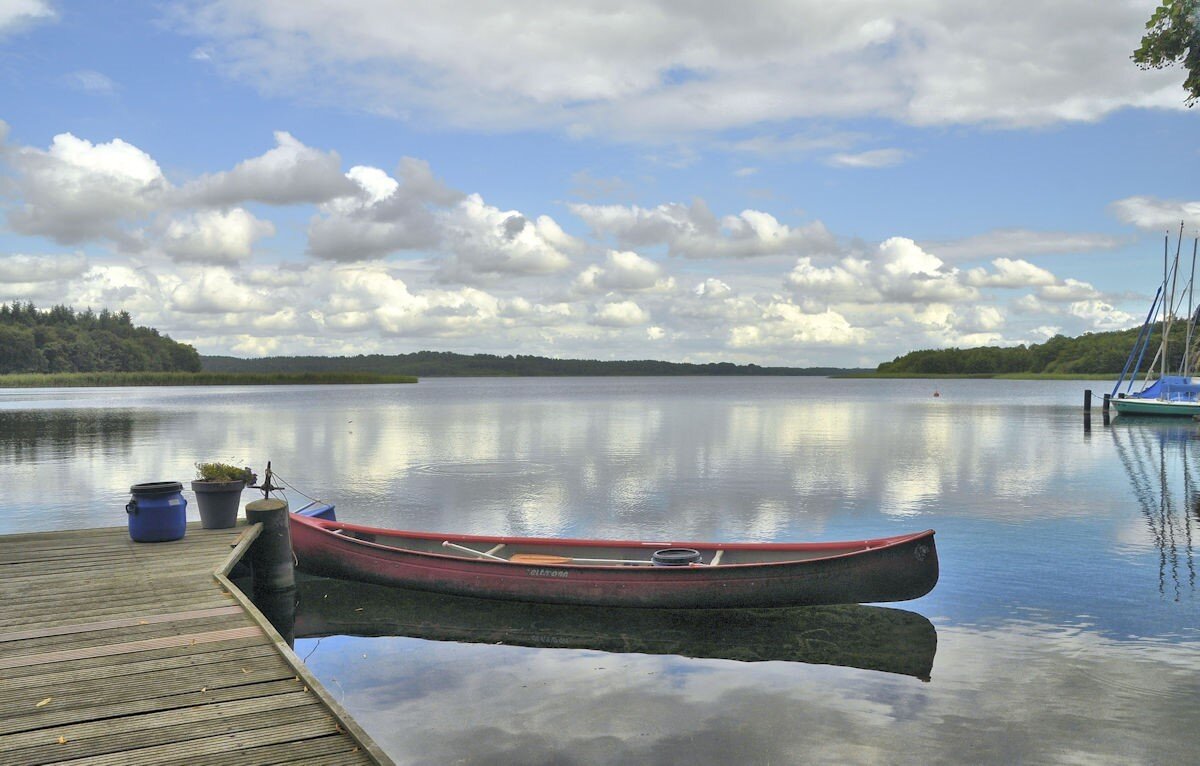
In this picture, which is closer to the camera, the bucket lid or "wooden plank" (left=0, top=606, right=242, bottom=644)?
"wooden plank" (left=0, top=606, right=242, bottom=644)

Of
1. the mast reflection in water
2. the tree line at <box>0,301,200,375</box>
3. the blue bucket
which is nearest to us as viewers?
the blue bucket

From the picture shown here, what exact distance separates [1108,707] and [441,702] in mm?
7179

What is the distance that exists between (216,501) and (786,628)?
901 cm

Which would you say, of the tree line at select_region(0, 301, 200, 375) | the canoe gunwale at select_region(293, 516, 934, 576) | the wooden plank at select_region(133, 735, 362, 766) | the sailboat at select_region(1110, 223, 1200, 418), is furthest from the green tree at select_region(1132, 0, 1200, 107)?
the tree line at select_region(0, 301, 200, 375)

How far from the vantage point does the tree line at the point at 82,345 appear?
477 feet

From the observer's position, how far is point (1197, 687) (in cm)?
958

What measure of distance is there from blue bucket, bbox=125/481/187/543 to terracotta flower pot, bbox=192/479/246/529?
2.34 ft

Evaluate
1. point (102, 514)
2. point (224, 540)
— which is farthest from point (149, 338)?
point (224, 540)

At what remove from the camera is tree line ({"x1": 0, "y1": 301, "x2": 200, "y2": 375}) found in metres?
146

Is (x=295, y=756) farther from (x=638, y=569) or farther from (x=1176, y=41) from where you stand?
(x=1176, y=41)

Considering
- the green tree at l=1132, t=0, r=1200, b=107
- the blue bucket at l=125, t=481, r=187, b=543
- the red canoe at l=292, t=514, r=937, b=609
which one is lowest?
the red canoe at l=292, t=514, r=937, b=609

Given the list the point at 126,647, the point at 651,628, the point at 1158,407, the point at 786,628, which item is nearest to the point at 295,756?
the point at 126,647

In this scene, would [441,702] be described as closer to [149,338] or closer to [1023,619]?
[1023,619]

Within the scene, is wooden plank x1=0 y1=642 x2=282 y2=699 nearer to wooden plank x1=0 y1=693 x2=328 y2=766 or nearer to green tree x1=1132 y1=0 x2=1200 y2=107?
wooden plank x1=0 y1=693 x2=328 y2=766
